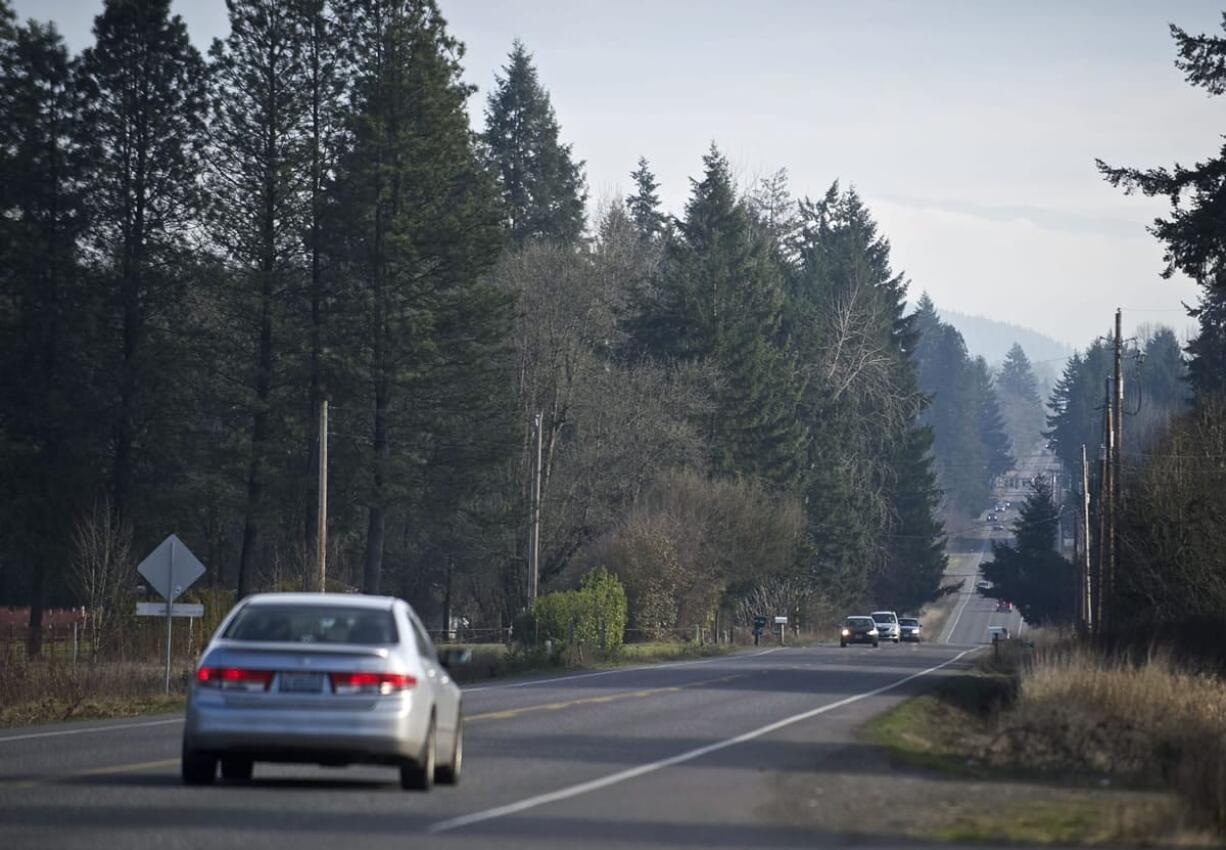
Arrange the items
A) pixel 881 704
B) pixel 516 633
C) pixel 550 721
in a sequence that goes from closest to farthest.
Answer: pixel 550 721, pixel 881 704, pixel 516 633

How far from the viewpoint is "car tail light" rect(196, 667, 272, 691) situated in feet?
47.0

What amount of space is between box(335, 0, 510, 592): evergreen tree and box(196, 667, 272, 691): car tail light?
45.4 meters

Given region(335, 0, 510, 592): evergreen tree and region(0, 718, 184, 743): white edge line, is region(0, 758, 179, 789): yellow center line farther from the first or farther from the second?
region(335, 0, 510, 592): evergreen tree

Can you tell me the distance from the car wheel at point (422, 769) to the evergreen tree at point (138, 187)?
4675cm

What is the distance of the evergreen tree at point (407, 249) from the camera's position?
59938 mm

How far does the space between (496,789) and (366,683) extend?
1.82 m

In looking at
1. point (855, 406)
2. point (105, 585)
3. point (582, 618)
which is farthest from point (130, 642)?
point (855, 406)

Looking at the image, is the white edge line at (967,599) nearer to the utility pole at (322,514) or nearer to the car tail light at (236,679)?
the utility pole at (322,514)

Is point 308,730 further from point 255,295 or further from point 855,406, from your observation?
point 855,406

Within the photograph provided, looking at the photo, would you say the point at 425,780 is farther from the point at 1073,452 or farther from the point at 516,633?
the point at 1073,452

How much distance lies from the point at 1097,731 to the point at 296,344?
42.7 metres

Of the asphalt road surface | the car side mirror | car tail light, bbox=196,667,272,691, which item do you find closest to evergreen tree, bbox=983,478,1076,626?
the asphalt road surface

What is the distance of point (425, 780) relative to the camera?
587 inches

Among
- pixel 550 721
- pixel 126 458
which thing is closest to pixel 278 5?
pixel 126 458
